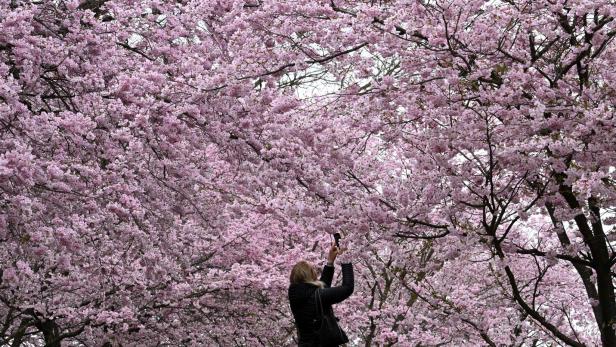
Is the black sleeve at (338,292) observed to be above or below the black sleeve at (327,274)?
below

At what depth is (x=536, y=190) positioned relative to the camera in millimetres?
6082

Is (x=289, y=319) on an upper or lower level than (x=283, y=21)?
lower

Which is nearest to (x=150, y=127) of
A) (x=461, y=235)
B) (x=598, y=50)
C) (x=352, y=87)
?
(x=352, y=87)

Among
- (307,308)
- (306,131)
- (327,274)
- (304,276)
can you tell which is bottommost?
(307,308)


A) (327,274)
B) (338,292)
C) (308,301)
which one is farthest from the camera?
(327,274)

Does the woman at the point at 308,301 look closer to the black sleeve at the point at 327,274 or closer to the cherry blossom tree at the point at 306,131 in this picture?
the black sleeve at the point at 327,274

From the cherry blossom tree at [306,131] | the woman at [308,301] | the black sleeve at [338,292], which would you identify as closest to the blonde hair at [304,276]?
the woman at [308,301]

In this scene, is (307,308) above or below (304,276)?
below

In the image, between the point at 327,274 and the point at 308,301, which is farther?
the point at 327,274

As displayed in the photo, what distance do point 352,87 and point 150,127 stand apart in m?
1.70

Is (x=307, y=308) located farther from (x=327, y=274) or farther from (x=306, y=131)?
(x=306, y=131)

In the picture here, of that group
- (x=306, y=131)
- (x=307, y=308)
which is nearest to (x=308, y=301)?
(x=307, y=308)

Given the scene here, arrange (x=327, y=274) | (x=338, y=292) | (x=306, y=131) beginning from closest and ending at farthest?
(x=338, y=292), (x=327, y=274), (x=306, y=131)

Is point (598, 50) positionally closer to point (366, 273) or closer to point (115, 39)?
point (115, 39)
